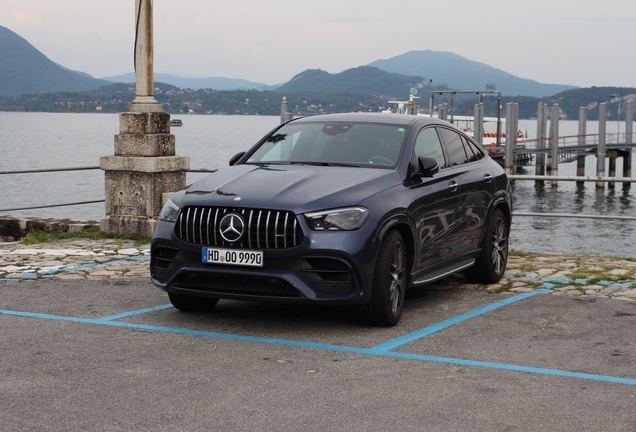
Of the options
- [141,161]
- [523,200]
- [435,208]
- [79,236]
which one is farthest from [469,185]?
[523,200]

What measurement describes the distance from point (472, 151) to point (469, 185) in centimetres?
70

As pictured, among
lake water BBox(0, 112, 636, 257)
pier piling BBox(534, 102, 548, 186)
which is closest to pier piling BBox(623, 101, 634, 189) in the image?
lake water BBox(0, 112, 636, 257)

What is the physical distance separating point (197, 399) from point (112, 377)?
0.70 metres

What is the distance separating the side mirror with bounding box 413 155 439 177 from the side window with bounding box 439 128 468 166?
85cm

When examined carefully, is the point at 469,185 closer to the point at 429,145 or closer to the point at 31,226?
the point at 429,145

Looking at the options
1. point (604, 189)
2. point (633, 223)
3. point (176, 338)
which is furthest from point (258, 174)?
point (604, 189)

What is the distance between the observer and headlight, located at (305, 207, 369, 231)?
21.4 feet

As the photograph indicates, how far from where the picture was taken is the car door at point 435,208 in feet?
24.5

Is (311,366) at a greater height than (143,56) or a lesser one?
lesser

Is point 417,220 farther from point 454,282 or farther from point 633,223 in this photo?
point 633,223

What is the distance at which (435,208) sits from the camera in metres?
7.70

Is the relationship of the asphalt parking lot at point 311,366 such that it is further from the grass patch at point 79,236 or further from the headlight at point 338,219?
the grass patch at point 79,236

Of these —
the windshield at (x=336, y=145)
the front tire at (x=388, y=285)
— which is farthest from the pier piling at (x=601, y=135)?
the front tire at (x=388, y=285)

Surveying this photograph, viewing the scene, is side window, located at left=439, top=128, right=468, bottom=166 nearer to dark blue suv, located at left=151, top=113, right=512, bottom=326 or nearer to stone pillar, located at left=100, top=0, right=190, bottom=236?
dark blue suv, located at left=151, top=113, right=512, bottom=326
